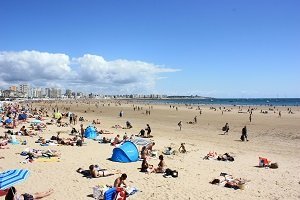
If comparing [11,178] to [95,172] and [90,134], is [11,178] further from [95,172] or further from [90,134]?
[90,134]

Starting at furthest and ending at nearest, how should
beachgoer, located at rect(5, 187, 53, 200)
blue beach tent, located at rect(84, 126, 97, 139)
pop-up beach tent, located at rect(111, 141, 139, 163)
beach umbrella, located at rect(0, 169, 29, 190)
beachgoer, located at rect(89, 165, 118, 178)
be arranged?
blue beach tent, located at rect(84, 126, 97, 139) < pop-up beach tent, located at rect(111, 141, 139, 163) < beachgoer, located at rect(89, 165, 118, 178) < beach umbrella, located at rect(0, 169, 29, 190) < beachgoer, located at rect(5, 187, 53, 200)

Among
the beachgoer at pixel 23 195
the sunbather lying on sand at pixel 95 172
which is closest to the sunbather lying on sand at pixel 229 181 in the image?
the sunbather lying on sand at pixel 95 172

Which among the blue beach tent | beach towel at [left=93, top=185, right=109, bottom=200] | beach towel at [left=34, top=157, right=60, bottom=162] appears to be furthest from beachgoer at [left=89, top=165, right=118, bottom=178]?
the blue beach tent

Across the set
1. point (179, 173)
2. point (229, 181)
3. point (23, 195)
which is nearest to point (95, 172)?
A: point (179, 173)

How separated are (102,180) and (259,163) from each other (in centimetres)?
704

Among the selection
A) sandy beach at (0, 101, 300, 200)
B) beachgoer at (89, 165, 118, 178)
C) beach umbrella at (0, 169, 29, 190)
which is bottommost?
sandy beach at (0, 101, 300, 200)

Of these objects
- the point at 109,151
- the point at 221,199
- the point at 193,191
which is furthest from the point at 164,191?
the point at 109,151

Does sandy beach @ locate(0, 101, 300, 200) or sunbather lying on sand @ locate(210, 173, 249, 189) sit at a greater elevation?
sunbather lying on sand @ locate(210, 173, 249, 189)

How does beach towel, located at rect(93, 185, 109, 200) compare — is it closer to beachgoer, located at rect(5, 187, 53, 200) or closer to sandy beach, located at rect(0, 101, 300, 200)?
sandy beach, located at rect(0, 101, 300, 200)

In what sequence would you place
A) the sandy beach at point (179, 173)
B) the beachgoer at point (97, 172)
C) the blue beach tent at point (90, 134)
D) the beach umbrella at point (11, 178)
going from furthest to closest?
1. the blue beach tent at point (90, 134)
2. the beachgoer at point (97, 172)
3. the sandy beach at point (179, 173)
4. the beach umbrella at point (11, 178)

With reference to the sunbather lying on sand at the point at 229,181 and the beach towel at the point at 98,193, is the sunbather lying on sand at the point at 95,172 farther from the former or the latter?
the sunbather lying on sand at the point at 229,181

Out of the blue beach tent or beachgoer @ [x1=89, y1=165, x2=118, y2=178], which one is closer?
beachgoer @ [x1=89, y1=165, x2=118, y2=178]

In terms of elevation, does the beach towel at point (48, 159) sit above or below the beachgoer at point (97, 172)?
below

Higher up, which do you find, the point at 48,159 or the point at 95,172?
the point at 95,172
